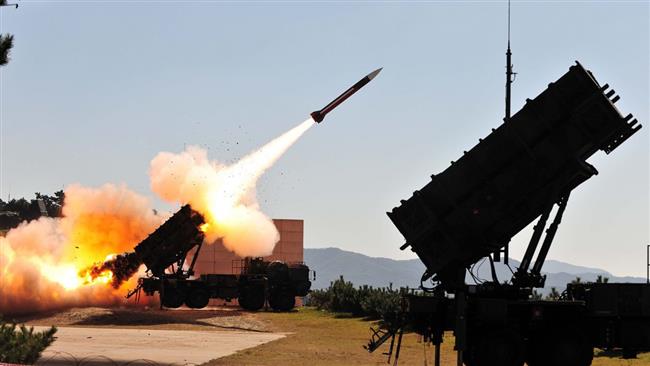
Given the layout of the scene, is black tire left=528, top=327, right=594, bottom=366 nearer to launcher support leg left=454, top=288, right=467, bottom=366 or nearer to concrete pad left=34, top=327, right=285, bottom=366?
launcher support leg left=454, top=288, right=467, bottom=366

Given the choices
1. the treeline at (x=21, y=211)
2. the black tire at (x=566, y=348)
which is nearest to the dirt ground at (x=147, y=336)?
the black tire at (x=566, y=348)

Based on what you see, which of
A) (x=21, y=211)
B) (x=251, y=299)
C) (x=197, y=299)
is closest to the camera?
(x=197, y=299)

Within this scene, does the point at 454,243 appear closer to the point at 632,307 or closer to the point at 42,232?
the point at 632,307

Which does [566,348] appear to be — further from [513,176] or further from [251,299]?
[251,299]

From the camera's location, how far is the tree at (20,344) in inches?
569

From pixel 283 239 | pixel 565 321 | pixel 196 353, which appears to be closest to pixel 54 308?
pixel 196 353

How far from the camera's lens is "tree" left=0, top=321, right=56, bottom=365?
14461 millimetres

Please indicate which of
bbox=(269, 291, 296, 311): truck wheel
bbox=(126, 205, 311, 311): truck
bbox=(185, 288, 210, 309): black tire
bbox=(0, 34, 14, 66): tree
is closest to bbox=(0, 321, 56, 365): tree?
bbox=(0, 34, 14, 66): tree

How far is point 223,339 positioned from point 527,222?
1357cm

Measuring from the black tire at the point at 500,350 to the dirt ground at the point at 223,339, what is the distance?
398 centimetres

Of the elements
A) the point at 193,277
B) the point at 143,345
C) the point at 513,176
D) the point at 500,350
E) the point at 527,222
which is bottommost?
the point at 500,350

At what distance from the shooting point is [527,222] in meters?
20.5

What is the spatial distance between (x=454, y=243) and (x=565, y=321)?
2.86m

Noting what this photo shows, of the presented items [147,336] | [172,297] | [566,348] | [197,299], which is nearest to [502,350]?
[566,348]
